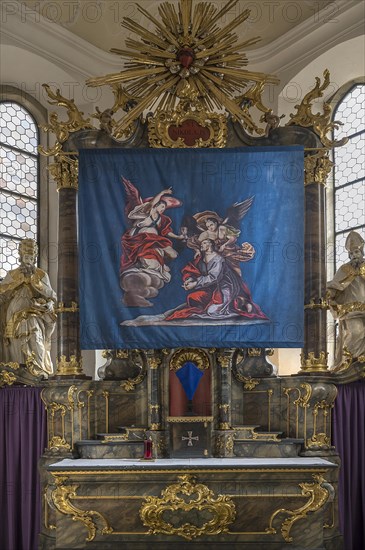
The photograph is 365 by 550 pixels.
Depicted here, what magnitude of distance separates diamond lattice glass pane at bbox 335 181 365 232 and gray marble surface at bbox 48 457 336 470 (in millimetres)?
4091

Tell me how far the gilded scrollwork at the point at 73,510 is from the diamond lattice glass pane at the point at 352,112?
651 cm

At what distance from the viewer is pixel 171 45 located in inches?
326

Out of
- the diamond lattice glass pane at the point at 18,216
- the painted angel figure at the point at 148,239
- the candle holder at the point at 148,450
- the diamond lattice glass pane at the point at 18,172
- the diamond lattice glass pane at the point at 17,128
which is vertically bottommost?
the candle holder at the point at 148,450

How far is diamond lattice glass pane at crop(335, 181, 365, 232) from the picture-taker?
35.1 feet

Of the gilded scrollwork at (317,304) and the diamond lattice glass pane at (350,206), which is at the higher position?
the diamond lattice glass pane at (350,206)

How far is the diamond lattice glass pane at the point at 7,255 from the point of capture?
10469mm

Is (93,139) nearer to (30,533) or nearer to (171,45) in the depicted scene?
(171,45)

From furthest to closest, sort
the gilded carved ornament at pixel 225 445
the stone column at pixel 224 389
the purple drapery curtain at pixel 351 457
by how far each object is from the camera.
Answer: the purple drapery curtain at pixel 351 457 < the stone column at pixel 224 389 < the gilded carved ornament at pixel 225 445

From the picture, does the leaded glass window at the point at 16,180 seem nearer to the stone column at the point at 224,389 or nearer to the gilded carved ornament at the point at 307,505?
the stone column at the point at 224,389

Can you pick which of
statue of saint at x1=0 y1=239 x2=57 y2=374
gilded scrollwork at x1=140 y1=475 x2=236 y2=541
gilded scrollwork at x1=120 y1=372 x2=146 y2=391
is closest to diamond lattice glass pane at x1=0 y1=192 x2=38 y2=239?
statue of saint at x1=0 y1=239 x2=57 y2=374

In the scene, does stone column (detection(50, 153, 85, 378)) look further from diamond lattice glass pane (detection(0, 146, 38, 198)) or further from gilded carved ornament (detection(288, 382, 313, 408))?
gilded carved ornament (detection(288, 382, 313, 408))

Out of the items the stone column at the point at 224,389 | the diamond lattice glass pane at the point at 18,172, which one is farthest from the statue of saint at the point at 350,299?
the diamond lattice glass pane at the point at 18,172

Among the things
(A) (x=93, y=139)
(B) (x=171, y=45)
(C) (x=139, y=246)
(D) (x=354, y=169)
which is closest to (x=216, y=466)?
(C) (x=139, y=246)

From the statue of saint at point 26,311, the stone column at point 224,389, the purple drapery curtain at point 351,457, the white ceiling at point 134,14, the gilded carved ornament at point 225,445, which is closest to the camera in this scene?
the gilded carved ornament at point 225,445
